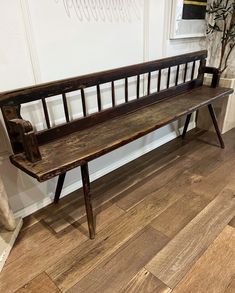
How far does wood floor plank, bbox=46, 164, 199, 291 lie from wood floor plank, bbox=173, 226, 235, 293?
0.37 metres

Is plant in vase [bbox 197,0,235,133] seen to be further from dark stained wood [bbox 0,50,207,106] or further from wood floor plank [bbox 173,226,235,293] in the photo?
wood floor plank [bbox 173,226,235,293]

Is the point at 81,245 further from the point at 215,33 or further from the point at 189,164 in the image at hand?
the point at 215,33

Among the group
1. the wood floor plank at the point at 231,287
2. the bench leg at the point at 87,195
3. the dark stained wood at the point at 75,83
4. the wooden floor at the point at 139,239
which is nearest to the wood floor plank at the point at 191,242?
the wooden floor at the point at 139,239

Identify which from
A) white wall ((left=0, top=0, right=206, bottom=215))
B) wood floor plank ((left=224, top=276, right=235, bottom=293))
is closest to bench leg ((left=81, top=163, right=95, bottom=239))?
white wall ((left=0, top=0, right=206, bottom=215))

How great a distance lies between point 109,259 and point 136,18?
1.55m

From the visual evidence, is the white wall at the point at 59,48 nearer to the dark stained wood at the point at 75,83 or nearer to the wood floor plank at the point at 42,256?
the dark stained wood at the point at 75,83

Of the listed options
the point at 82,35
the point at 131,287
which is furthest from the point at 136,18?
the point at 131,287

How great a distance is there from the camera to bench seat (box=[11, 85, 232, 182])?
3.67 ft

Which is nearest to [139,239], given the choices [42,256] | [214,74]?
[42,256]

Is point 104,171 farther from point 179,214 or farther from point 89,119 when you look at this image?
point 179,214

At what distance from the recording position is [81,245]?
133cm

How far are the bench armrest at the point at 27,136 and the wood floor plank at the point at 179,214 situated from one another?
0.80 metres

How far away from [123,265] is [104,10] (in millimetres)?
1464

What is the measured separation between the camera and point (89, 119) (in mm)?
1502
